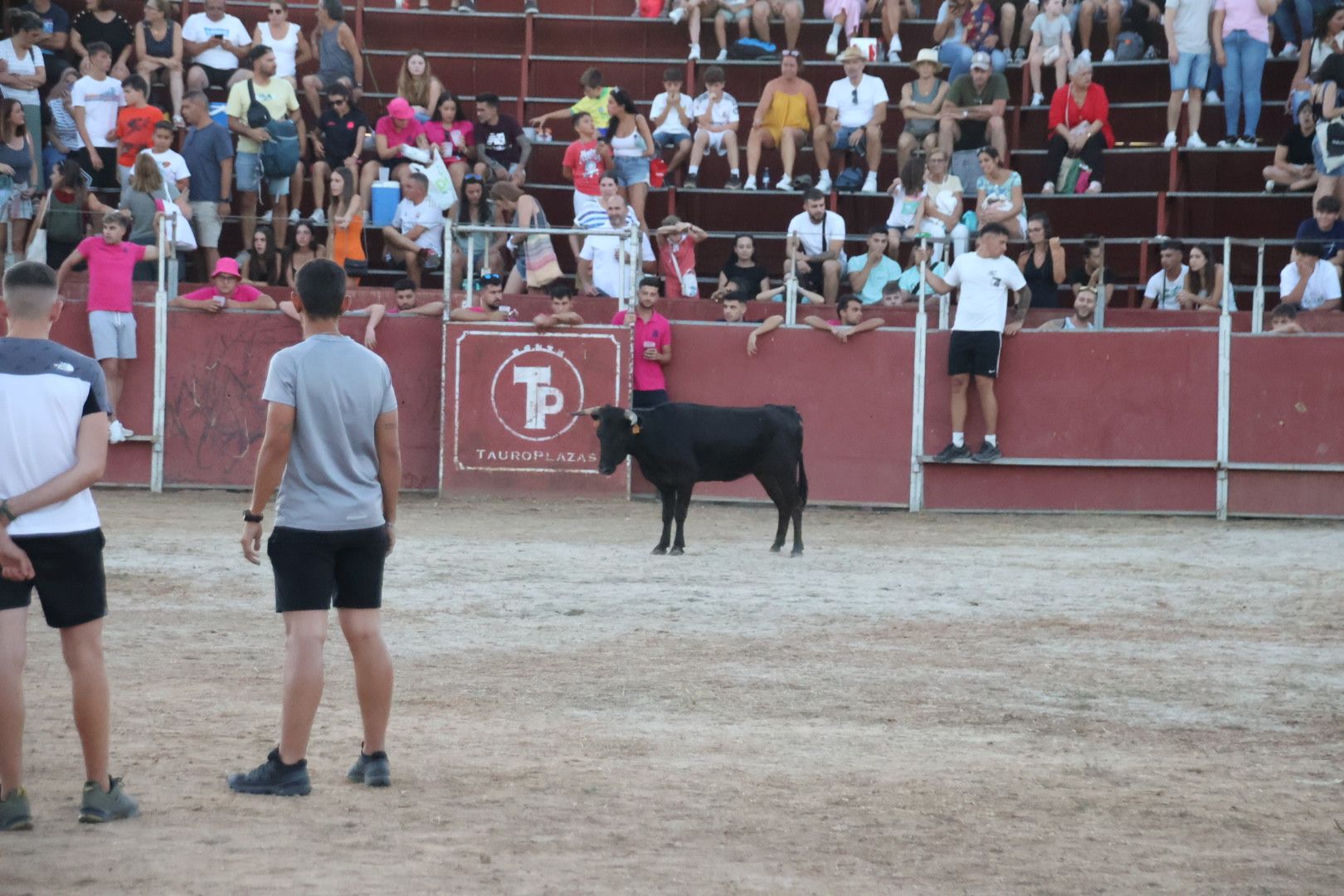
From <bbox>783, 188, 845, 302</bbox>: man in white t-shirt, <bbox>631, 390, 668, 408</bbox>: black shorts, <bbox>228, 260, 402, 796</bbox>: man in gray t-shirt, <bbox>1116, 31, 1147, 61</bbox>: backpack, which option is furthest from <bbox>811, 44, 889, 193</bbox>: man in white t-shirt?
<bbox>228, 260, 402, 796</bbox>: man in gray t-shirt

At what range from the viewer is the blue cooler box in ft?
58.5

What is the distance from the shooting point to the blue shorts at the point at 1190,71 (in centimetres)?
1888

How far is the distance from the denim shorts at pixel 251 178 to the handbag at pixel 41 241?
210cm

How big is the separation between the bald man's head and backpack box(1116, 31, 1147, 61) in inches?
666

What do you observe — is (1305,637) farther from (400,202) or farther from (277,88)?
(277,88)

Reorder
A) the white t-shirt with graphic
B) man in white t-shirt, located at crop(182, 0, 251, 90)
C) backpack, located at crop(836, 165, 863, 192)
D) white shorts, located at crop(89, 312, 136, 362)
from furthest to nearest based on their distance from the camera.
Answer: man in white t-shirt, located at crop(182, 0, 251, 90) < backpack, located at crop(836, 165, 863, 192) < white shorts, located at crop(89, 312, 136, 362) < the white t-shirt with graphic

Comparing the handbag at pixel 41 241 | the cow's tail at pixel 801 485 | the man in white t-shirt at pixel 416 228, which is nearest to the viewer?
the cow's tail at pixel 801 485

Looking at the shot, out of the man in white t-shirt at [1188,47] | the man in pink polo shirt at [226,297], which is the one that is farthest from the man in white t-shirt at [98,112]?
the man in white t-shirt at [1188,47]

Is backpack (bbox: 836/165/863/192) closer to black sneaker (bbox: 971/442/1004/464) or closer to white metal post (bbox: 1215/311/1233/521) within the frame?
black sneaker (bbox: 971/442/1004/464)

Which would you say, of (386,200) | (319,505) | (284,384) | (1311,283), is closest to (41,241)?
(386,200)

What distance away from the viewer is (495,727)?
6.61 metres

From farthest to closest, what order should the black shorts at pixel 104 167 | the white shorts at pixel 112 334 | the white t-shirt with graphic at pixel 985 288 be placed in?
1. the black shorts at pixel 104 167
2. the white shorts at pixel 112 334
3. the white t-shirt with graphic at pixel 985 288

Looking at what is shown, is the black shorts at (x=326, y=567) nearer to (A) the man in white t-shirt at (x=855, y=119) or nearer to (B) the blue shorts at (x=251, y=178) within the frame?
(B) the blue shorts at (x=251, y=178)

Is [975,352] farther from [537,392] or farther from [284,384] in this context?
[284,384]
